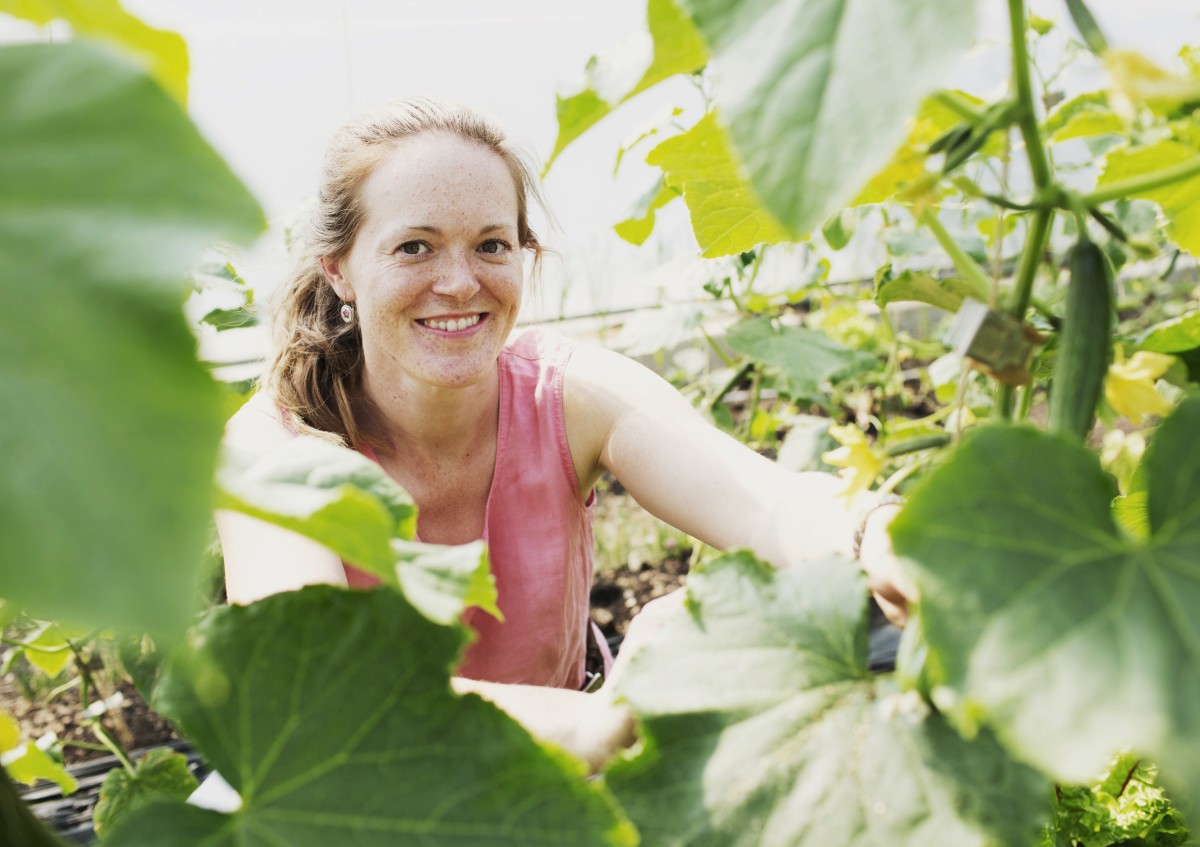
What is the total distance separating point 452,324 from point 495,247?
0.14 metres

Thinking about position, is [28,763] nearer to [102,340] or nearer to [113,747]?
[113,747]

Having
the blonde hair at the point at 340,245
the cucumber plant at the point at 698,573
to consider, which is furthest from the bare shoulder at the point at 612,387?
the cucumber plant at the point at 698,573

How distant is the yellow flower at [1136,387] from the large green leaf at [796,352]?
1378mm

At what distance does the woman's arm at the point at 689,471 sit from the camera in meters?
1.03

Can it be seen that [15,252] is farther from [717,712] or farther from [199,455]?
[717,712]

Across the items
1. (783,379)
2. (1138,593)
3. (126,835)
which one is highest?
(1138,593)

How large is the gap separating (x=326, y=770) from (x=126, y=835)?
0.08 metres

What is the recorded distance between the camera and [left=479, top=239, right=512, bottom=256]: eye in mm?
1480

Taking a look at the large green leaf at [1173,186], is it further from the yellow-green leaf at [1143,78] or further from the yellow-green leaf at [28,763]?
the yellow-green leaf at [28,763]

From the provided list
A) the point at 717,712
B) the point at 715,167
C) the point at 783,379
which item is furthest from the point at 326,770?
the point at 783,379

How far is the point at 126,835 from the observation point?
0.42 m

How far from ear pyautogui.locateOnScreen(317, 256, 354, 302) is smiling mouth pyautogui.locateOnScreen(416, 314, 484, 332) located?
6.6 inches

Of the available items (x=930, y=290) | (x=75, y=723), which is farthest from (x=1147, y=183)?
(x=75, y=723)

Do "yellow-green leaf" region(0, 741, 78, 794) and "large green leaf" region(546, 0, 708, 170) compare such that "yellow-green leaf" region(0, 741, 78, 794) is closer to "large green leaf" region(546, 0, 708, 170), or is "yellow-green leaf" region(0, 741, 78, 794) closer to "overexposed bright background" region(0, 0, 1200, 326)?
"large green leaf" region(546, 0, 708, 170)
